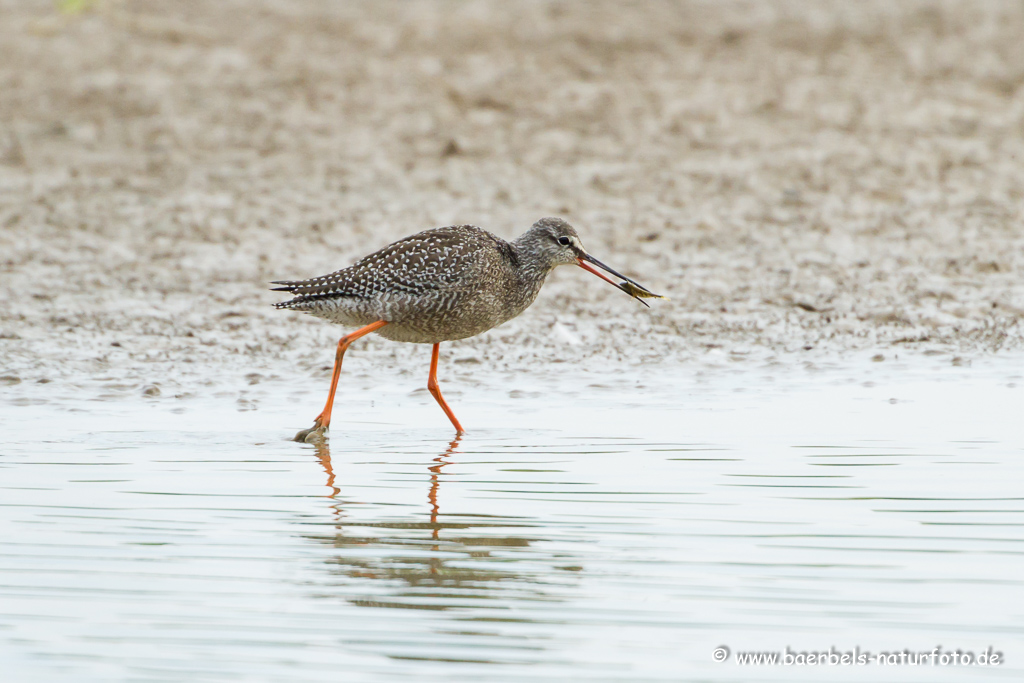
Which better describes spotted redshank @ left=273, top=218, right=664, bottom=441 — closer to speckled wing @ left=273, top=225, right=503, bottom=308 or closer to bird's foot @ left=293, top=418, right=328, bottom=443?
speckled wing @ left=273, top=225, right=503, bottom=308

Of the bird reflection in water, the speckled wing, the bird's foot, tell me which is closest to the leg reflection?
the bird reflection in water

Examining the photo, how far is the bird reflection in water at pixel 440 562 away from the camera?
492 centimetres

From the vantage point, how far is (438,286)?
27.0ft

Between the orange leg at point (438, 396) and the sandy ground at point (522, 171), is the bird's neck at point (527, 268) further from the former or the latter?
the sandy ground at point (522, 171)

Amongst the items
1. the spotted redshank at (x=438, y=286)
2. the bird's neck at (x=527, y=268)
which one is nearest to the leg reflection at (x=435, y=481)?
the spotted redshank at (x=438, y=286)

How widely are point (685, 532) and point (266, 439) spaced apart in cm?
285

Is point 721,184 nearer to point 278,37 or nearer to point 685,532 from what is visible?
point 278,37

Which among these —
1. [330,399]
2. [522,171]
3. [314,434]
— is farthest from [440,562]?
[522,171]

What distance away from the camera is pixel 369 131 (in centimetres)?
1606

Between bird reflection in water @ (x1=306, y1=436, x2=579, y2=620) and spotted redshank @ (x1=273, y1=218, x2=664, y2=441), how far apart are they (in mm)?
2266

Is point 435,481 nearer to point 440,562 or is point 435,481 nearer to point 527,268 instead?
point 440,562

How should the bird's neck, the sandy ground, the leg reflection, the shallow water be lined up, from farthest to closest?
the sandy ground, the bird's neck, the leg reflection, the shallow water

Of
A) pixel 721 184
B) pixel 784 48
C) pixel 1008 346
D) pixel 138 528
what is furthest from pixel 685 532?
pixel 784 48

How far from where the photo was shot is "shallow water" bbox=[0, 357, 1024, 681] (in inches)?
175
